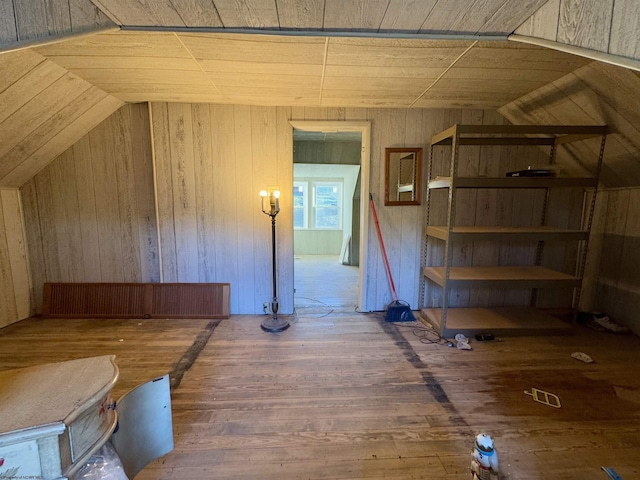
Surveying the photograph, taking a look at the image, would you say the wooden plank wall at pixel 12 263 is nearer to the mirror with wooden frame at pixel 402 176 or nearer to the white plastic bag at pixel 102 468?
the white plastic bag at pixel 102 468

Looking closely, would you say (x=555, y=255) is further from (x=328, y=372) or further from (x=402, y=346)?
(x=328, y=372)

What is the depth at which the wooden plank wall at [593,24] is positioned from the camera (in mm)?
963

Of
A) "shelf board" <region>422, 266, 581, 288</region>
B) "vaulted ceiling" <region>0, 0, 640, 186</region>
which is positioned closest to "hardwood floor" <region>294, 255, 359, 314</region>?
"shelf board" <region>422, 266, 581, 288</region>

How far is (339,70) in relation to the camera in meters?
2.13

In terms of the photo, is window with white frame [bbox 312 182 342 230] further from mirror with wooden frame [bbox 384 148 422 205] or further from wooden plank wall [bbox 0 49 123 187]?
wooden plank wall [bbox 0 49 123 187]

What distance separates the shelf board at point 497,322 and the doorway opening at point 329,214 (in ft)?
2.99

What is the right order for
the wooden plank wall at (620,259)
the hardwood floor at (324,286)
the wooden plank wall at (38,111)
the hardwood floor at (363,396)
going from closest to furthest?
the hardwood floor at (363,396) < the wooden plank wall at (38,111) < the wooden plank wall at (620,259) < the hardwood floor at (324,286)

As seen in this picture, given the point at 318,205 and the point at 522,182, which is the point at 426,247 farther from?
the point at 318,205

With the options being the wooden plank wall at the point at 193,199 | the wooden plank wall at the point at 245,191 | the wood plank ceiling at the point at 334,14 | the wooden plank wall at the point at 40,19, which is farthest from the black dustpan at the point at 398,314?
the wooden plank wall at the point at 40,19

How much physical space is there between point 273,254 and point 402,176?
1665 mm

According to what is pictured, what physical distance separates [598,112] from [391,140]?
1.66m

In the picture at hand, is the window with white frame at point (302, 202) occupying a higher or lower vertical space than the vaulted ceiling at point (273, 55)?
lower

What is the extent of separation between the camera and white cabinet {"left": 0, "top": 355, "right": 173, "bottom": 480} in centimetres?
75

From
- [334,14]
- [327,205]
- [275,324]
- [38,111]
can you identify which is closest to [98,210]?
[38,111]
